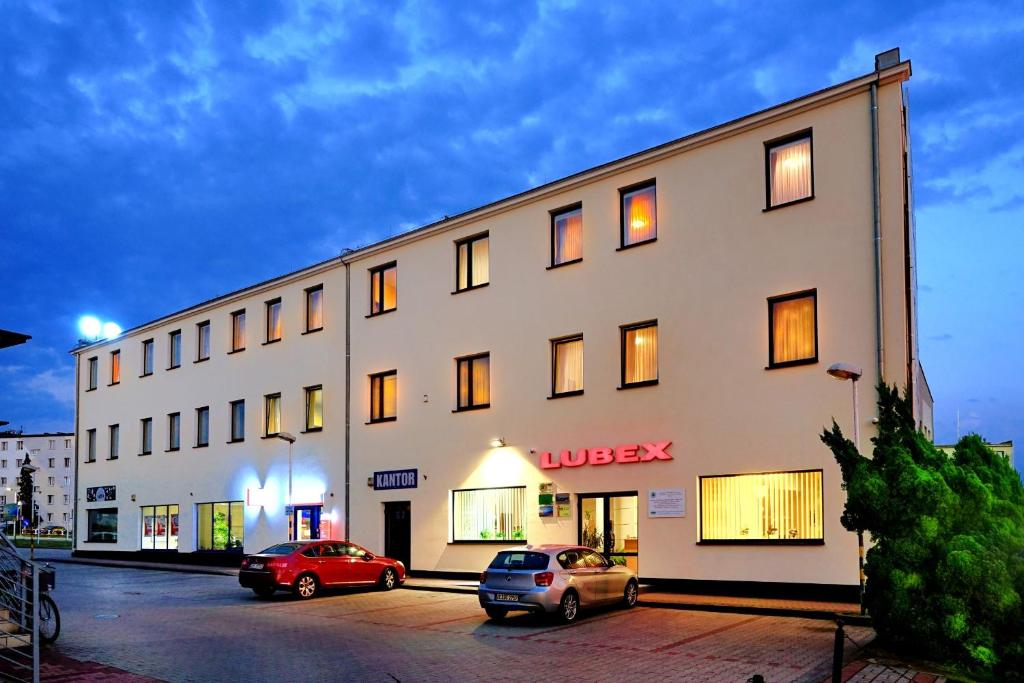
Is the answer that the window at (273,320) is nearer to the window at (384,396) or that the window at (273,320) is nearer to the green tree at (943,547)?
the window at (384,396)

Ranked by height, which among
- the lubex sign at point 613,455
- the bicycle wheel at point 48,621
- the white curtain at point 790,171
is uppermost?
the white curtain at point 790,171

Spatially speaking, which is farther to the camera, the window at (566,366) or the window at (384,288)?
the window at (384,288)

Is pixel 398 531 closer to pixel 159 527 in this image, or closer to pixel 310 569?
pixel 310 569

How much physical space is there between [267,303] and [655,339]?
664 inches

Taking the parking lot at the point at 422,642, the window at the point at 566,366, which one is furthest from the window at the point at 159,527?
the window at the point at 566,366

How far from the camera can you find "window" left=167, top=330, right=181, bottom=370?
124 feet

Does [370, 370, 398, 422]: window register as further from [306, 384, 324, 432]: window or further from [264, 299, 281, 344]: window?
[264, 299, 281, 344]: window

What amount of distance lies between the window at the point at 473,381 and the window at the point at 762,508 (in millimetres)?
7295

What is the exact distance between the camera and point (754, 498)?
19609 millimetres

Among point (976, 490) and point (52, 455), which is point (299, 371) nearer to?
point (976, 490)

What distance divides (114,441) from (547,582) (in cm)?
3084

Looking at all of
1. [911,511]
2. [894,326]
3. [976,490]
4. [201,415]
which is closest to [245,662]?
[911,511]

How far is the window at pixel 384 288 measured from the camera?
28.8m

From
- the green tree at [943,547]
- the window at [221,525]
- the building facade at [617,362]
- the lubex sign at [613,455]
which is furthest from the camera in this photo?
the window at [221,525]
